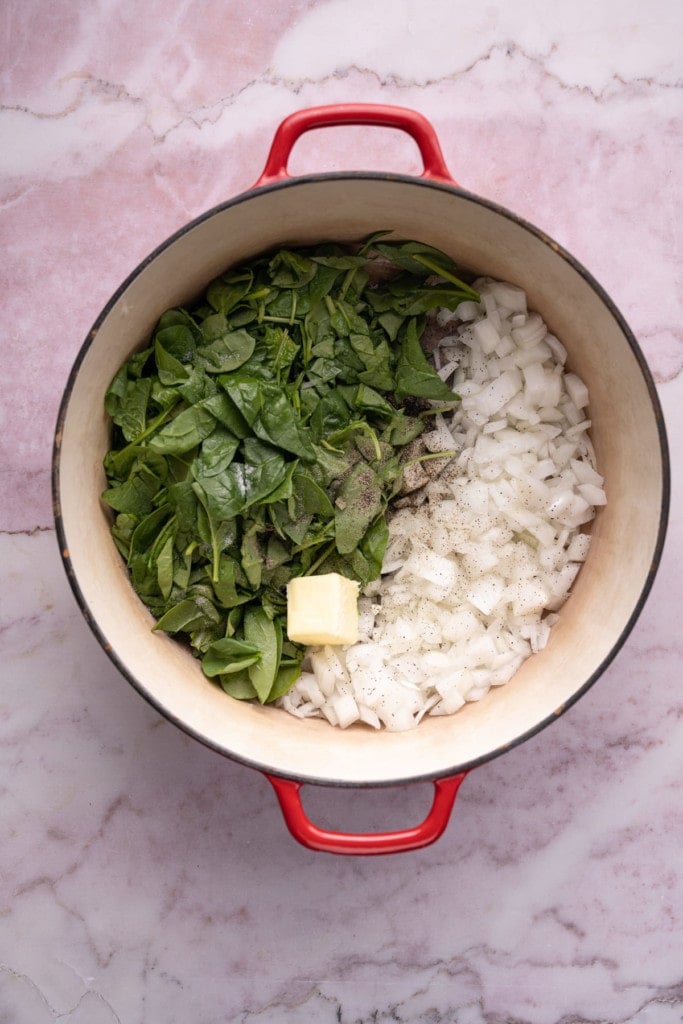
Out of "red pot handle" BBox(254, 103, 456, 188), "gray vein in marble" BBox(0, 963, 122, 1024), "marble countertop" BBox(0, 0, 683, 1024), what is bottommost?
"gray vein in marble" BBox(0, 963, 122, 1024)

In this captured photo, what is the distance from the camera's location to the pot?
1.06 meters

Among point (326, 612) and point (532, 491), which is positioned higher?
point (532, 491)

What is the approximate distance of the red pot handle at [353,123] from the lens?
1.06 metres

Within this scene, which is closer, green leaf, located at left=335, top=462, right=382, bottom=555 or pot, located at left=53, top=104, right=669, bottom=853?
pot, located at left=53, top=104, right=669, bottom=853

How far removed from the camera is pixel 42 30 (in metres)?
1.33

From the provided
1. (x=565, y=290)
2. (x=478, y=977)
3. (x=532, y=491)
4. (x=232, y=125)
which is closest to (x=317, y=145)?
(x=232, y=125)

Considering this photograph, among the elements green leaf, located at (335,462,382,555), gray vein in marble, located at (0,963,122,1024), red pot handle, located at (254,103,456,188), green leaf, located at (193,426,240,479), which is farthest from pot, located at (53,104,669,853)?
gray vein in marble, located at (0,963,122,1024)

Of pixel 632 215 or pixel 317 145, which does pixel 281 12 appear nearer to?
pixel 317 145

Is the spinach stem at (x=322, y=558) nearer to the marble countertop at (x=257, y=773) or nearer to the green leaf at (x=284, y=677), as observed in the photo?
the green leaf at (x=284, y=677)

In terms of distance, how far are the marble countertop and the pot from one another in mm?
177

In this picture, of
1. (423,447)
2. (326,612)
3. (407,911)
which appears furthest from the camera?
(407,911)

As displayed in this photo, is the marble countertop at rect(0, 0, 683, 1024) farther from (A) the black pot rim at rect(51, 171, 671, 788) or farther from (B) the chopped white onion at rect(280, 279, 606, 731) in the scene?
(A) the black pot rim at rect(51, 171, 671, 788)

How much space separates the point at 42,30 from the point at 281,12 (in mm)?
368

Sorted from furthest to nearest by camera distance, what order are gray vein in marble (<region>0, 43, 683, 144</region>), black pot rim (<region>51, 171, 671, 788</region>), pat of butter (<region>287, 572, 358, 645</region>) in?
gray vein in marble (<region>0, 43, 683, 144</region>) < pat of butter (<region>287, 572, 358, 645</region>) < black pot rim (<region>51, 171, 671, 788</region>)
